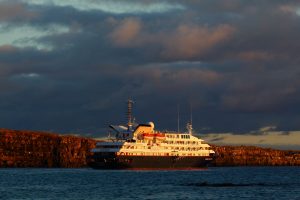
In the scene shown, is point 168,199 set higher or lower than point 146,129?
lower

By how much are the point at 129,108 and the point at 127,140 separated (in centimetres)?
1424

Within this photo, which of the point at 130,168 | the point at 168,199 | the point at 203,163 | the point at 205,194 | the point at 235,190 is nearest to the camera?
the point at 168,199

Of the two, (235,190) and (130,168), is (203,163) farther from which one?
(235,190)

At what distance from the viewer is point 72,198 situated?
94875 mm

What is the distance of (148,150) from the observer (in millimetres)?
183625

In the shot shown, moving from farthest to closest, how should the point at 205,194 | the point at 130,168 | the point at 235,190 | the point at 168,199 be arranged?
the point at 130,168 < the point at 235,190 < the point at 205,194 < the point at 168,199

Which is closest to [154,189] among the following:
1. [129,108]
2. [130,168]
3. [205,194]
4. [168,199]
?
[205,194]

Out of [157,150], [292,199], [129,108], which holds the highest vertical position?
[129,108]

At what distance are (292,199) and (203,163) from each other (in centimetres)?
10268

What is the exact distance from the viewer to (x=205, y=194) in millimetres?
102375

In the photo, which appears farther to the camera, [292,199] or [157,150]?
[157,150]

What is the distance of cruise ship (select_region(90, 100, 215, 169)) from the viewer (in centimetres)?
18012

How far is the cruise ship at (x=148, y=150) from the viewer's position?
18012 cm

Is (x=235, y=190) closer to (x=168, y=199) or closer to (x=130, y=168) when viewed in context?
(x=168, y=199)
